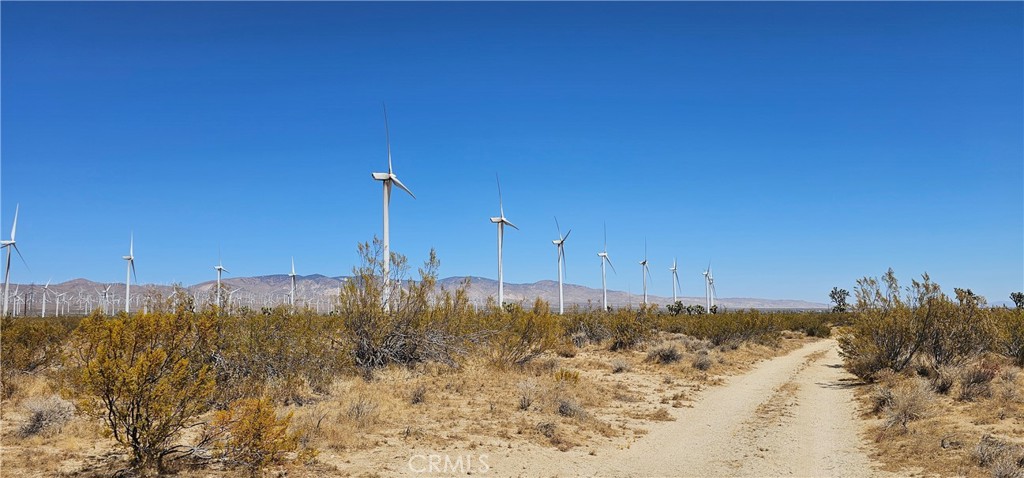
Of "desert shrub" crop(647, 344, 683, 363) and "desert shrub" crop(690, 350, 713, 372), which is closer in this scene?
"desert shrub" crop(690, 350, 713, 372)

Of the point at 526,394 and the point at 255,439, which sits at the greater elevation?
the point at 255,439

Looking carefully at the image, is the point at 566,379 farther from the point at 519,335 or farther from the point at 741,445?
the point at 741,445

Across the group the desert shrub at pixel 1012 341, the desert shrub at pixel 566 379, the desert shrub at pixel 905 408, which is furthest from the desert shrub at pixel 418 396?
the desert shrub at pixel 1012 341

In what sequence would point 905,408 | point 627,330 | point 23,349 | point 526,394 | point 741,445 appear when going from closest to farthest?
1. point 741,445
2. point 905,408
3. point 526,394
4. point 23,349
5. point 627,330

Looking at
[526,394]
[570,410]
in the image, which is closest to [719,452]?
[570,410]

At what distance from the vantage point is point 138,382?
9328mm

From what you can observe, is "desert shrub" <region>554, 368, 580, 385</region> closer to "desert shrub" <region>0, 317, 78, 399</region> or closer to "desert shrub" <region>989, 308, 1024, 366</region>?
"desert shrub" <region>0, 317, 78, 399</region>

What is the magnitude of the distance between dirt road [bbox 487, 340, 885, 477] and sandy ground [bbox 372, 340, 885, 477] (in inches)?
0.6

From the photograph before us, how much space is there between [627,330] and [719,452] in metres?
23.9

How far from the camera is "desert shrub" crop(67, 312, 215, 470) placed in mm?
9203

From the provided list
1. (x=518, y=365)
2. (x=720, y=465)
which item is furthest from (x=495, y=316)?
(x=720, y=465)

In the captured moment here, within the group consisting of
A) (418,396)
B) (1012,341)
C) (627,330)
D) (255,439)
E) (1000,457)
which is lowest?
(1000,457)

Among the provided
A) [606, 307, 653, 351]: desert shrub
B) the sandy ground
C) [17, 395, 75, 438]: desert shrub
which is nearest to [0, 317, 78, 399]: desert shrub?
[17, 395, 75, 438]: desert shrub

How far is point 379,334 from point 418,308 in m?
1.85
